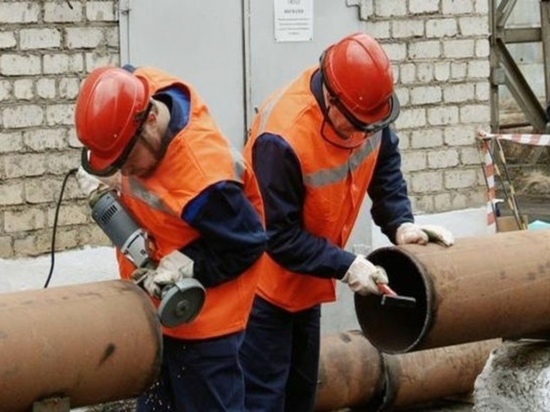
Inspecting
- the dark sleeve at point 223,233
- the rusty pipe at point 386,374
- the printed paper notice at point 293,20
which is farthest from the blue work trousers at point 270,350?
the printed paper notice at point 293,20

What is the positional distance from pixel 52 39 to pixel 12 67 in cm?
25

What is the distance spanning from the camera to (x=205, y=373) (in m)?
4.20

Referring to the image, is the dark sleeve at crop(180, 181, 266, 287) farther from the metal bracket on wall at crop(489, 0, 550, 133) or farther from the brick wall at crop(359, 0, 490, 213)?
the metal bracket on wall at crop(489, 0, 550, 133)

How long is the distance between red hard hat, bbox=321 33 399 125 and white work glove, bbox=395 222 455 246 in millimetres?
469

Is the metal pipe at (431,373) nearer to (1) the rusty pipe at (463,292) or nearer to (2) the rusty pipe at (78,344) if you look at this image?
(1) the rusty pipe at (463,292)

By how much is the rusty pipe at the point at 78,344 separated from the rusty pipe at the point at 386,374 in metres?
2.28

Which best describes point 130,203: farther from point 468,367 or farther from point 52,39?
point 468,367

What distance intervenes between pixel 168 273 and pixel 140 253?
0.12m

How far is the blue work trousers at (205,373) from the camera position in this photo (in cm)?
421

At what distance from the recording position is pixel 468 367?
677 cm

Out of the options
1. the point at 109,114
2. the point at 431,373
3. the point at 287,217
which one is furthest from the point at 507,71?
the point at 109,114

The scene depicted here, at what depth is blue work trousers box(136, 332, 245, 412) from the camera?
13.8ft

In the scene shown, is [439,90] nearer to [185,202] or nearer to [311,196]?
[311,196]

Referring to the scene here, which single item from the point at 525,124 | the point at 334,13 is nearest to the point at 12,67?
the point at 334,13
